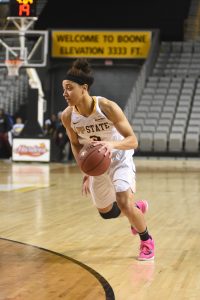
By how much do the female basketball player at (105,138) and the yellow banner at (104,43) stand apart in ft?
59.8

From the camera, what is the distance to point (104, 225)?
22.8 ft

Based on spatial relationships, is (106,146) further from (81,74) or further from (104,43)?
(104,43)

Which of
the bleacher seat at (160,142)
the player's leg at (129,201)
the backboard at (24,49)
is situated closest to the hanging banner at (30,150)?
the backboard at (24,49)

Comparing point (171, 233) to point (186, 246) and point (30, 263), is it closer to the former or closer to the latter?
point (186, 246)

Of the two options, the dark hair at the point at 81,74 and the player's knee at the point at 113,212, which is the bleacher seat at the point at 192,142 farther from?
the dark hair at the point at 81,74

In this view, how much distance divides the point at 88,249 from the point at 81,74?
1.54 meters

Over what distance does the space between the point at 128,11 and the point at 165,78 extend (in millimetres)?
3726

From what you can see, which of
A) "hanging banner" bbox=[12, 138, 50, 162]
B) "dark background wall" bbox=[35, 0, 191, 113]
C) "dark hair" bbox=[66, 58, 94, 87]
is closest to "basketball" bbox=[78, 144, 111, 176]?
"dark hair" bbox=[66, 58, 94, 87]

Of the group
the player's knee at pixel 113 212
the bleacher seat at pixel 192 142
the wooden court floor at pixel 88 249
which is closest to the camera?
the wooden court floor at pixel 88 249

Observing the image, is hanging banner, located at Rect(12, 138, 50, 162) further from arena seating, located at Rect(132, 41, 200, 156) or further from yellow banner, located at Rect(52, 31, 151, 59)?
yellow banner, located at Rect(52, 31, 151, 59)

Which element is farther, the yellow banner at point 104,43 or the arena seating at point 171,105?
the yellow banner at point 104,43

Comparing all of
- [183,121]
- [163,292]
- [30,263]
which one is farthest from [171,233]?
[183,121]

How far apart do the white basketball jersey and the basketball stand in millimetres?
217

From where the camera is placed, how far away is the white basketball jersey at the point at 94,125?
492 centimetres
